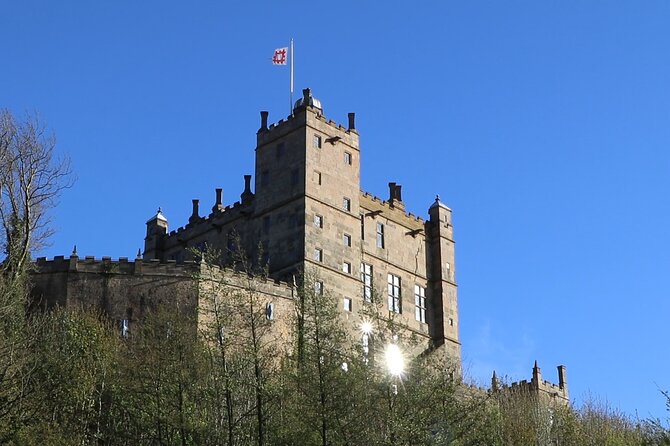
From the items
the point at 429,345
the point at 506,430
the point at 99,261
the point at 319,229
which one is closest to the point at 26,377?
the point at 99,261

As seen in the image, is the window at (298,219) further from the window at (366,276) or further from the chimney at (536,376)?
the chimney at (536,376)

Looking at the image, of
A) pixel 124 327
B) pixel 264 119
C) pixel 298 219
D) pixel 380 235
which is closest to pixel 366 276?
pixel 380 235

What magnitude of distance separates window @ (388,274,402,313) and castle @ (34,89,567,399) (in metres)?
0.09

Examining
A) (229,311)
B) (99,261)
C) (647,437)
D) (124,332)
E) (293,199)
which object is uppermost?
(293,199)

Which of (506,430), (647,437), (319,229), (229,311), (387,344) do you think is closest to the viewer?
(387,344)

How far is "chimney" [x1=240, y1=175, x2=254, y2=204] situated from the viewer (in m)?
76.8

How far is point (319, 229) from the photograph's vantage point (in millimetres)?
71500

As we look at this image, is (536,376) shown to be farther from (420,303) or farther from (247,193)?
(247,193)

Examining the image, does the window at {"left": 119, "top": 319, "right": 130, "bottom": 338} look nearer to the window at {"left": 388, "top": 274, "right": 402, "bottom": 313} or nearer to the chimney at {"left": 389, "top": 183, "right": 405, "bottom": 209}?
the window at {"left": 388, "top": 274, "right": 402, "bottom": 313}

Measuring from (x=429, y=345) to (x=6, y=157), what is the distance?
31.8 meters

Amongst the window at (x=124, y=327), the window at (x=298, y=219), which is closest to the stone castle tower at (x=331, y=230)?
the window at (x=298, y=219)

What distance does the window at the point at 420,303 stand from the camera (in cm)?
7844

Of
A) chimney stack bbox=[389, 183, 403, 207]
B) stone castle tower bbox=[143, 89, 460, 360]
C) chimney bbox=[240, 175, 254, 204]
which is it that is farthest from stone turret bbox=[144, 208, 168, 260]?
chimney stack bbox=[389, 183, 403, 207]

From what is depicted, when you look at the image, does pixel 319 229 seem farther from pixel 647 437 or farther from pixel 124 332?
pixel 647 437
